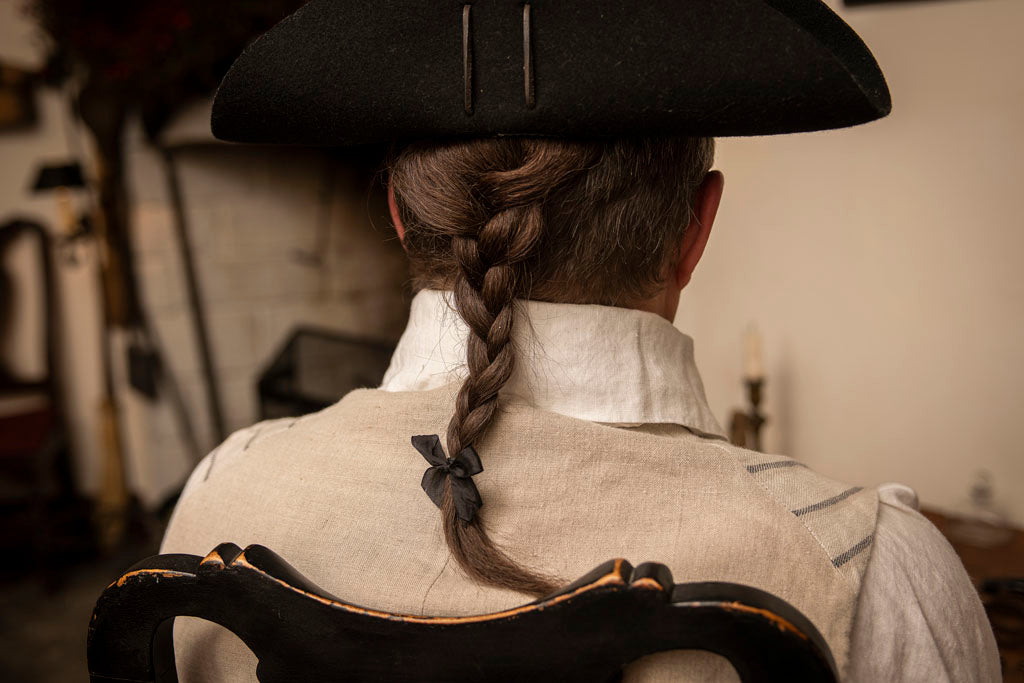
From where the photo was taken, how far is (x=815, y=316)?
1.49 metres

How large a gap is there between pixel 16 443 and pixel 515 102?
2.76 m

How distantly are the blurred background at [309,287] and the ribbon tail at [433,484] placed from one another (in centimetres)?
35

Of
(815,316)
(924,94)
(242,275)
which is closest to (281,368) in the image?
(242,275)

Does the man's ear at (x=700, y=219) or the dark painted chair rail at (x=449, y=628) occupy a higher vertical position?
the man's ear at (x=700, y=219)

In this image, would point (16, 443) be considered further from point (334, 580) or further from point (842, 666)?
point (842, 666)

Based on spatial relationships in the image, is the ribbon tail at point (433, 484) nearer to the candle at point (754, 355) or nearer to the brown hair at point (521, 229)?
the brown hair at point (521, 229)

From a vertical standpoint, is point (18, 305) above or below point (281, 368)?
above

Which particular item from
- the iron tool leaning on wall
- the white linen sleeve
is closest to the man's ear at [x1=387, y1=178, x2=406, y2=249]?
the iron tool leaning on wall

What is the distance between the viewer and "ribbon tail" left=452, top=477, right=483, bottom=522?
0.55 meters

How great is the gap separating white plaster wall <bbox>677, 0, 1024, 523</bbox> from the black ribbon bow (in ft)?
3.39

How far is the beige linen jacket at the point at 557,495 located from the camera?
547 millimetres

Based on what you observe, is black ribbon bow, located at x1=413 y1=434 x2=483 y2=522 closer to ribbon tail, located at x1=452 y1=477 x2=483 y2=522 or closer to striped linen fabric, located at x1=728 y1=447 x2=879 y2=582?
ribbon tail, located at x1=452 y1=477 x2=483 y2=522

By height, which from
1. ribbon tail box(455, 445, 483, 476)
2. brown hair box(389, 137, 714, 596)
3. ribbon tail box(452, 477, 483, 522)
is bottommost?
ribbon tail box(452, 477, 483, 522)

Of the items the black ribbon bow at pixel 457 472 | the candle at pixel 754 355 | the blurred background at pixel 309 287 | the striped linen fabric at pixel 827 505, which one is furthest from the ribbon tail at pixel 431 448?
the candle at pixel 754 355
